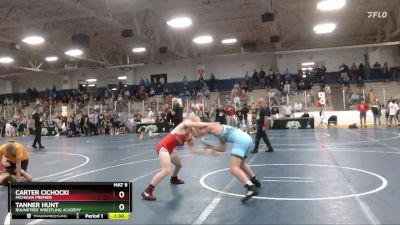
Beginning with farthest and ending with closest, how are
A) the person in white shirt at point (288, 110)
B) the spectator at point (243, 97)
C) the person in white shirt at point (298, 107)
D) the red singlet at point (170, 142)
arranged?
the spectator at point (243, 97), the person in white shirt at point (298, 107), the person in white shirt at point (288, 110), the red singlet at point (170, 142)

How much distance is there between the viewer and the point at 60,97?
1491 inches

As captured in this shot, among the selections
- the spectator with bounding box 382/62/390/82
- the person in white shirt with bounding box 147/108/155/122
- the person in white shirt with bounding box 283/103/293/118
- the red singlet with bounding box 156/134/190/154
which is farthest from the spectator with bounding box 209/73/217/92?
the red singlet with bounding box 156/134/190/154

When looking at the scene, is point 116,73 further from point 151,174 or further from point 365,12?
point 151,174

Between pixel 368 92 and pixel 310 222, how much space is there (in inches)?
969

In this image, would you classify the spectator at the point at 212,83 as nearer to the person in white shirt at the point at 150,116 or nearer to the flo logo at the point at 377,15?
the person in white shirt at the point at 150,116

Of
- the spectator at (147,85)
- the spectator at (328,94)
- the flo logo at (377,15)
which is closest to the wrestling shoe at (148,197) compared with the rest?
the spectator at (328,94)

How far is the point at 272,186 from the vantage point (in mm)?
7305

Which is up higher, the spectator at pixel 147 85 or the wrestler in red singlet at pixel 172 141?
the spectator at pixel 147 85
